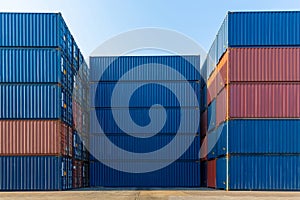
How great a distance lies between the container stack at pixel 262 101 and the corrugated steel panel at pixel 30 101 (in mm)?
12222

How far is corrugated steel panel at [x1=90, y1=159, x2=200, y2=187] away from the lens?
38219mm

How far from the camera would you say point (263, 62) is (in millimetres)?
26859

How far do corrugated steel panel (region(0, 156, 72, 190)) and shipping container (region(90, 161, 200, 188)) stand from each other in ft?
35.1

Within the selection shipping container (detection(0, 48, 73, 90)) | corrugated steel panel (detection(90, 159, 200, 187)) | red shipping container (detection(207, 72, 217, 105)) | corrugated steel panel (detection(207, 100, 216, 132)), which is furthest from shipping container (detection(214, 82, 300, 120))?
Answer: corrugated steel panel (detection(90, 159, 200, 187))

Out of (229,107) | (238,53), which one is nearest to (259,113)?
(229,107)

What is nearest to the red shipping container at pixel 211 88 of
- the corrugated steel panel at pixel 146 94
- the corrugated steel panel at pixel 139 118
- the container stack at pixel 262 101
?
the corrugated steel panel at pixel 146 94

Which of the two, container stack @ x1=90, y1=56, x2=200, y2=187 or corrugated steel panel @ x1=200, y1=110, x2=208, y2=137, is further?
container stack @ x1=90, y1=56, x2=200, y2=187

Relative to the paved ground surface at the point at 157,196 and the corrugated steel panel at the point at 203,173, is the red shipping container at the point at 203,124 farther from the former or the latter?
the paved ground surface at the point at 157,196

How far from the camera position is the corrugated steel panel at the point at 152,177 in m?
38.2

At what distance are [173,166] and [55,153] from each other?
14.3m

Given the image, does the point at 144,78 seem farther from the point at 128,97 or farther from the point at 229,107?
the point at 229,107

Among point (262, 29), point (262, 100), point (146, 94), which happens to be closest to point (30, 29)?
point (146, 94)

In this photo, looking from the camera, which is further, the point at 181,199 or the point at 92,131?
the point at 92,131

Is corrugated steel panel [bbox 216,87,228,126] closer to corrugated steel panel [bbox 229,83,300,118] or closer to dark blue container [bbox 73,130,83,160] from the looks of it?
corrugated steel panel [bbox 229,83,300,118]
